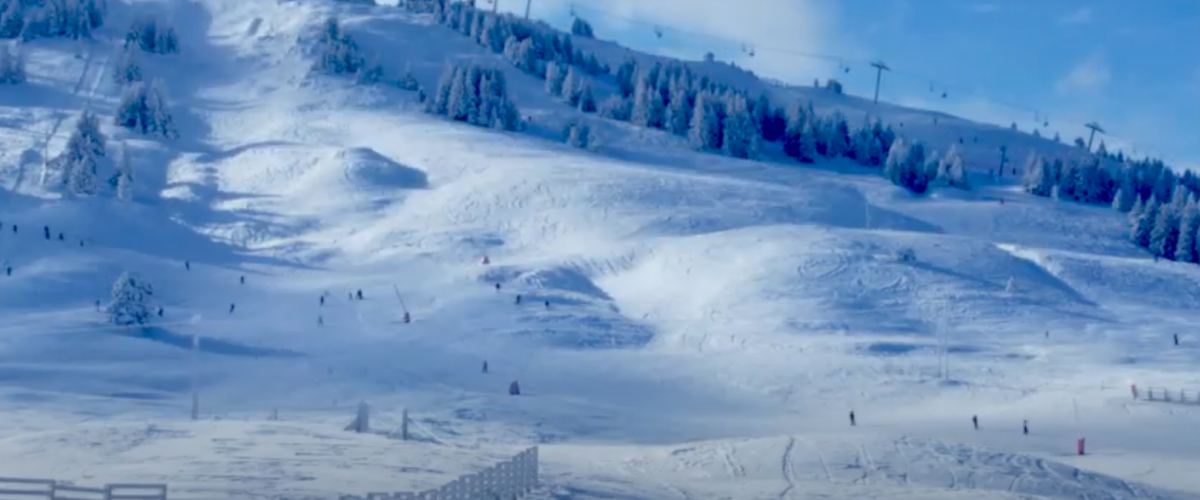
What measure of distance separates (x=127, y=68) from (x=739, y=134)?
50699 mm

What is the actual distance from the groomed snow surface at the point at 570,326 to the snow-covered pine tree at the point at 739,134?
5.07m

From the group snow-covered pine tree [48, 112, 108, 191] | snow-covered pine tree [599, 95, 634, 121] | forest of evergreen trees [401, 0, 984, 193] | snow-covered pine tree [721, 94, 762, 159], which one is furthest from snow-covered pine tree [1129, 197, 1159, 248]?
snow-covered pine tree [48, 112, 108, 191]

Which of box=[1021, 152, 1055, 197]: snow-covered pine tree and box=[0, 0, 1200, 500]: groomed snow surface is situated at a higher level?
box=[1021, 152, 1055, 197]: snow-covered pine tree

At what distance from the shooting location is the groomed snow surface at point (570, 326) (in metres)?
29.6

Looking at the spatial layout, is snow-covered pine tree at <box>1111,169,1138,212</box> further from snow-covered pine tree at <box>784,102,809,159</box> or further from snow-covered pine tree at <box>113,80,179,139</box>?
snow-covered pine tree at <box>113,80,179,139</box>

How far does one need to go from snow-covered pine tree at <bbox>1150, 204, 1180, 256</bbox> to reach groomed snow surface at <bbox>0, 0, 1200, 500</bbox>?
2.62 meters

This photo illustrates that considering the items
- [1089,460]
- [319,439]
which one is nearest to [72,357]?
[319,439]

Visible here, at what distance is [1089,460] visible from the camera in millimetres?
34875

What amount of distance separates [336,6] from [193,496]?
5173 inches

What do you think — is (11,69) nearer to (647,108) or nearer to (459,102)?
(459,102)

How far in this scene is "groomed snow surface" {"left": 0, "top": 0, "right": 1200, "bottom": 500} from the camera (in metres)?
29.6

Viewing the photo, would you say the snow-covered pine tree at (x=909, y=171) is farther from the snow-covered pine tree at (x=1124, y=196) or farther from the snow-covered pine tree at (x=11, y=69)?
the snow-covered pine tree at (x=11, y=69)

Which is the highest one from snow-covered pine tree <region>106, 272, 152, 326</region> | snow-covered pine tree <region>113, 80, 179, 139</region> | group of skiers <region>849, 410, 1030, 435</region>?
snow-covered pine tree <region>113, 80, 179, 139</region>

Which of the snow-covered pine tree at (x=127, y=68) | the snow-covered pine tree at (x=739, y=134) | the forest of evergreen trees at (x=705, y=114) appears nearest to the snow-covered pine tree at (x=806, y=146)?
the forest of evergreen trees at (x=705, y=114)
